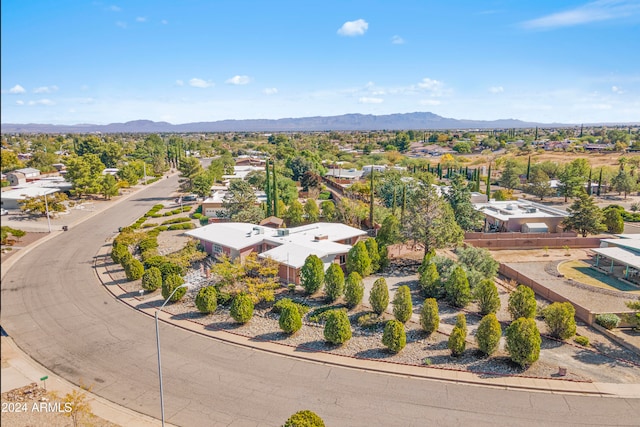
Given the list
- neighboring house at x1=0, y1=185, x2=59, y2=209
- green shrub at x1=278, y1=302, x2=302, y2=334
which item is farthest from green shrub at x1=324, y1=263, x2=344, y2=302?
neighboring house at x1=0, y1=185, x2=59, y2=209

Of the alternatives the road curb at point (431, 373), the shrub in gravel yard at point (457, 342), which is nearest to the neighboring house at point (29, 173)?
the road curb at point (431, 373)

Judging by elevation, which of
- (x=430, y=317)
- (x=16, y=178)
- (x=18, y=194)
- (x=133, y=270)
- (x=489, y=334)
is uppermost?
(x=16, y=178)

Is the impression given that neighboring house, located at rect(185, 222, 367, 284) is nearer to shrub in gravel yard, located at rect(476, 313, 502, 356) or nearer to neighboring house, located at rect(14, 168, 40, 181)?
shrub in gravel yard, located at rect(476, 313, 502, 356)

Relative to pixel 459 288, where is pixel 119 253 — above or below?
above

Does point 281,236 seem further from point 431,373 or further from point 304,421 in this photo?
point 304,421

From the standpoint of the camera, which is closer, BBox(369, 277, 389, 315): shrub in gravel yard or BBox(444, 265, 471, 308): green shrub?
BBox(369, 277, 389, 315): shrub in gravel yard

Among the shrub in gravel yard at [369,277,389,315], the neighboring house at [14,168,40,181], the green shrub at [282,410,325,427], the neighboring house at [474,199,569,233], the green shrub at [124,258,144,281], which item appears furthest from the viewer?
the neighboring house at [14,168,40,181]

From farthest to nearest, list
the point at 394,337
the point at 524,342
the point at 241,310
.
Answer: the point at 241,310
the point at 394,337
the point at 524,342

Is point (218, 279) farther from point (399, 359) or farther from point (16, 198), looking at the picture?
point (16, 198)

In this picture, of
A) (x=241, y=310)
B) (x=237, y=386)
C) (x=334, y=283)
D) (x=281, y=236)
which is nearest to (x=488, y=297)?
(x=334, y=283)
